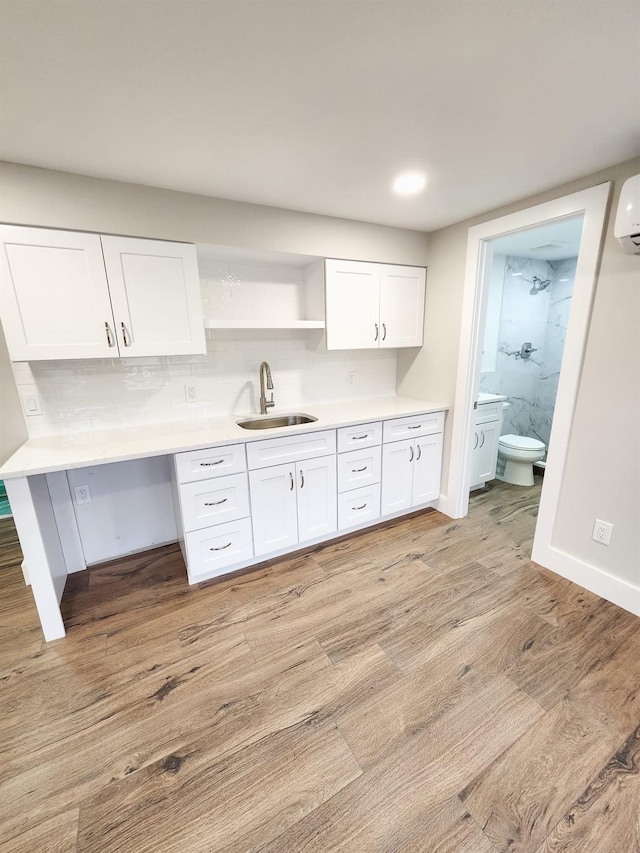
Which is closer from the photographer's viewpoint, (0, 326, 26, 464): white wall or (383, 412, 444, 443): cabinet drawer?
(0, 326, 26, 464): white wall

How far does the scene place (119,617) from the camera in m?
1.94

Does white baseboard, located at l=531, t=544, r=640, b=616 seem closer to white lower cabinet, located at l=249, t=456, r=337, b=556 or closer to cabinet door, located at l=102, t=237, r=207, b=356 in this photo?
white lower cabinet, located at l=249, t=456, r=337, b=556

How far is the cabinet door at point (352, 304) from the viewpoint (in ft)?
8.14

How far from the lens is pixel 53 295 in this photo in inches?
70.0

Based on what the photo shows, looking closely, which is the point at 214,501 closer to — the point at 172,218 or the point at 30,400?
the point at 30,400

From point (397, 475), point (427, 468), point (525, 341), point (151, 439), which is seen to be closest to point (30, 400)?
point (151, 439)

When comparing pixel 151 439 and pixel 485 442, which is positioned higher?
pixel 151 439

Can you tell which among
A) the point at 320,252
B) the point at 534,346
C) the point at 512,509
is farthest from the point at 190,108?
the point at 534,346

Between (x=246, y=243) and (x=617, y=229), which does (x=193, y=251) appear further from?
(x=617, y=229)

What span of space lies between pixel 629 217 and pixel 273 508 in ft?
7.79

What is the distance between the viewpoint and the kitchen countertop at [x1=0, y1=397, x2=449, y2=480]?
5.52ft

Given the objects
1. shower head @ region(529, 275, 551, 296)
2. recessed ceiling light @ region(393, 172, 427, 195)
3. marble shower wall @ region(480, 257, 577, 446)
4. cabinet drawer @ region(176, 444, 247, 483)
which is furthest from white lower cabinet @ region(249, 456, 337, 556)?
shower head @ region(529, 275, 551, 296)

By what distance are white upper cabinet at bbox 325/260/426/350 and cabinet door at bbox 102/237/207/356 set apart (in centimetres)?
93

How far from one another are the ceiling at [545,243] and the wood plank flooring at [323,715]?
7.92ft
